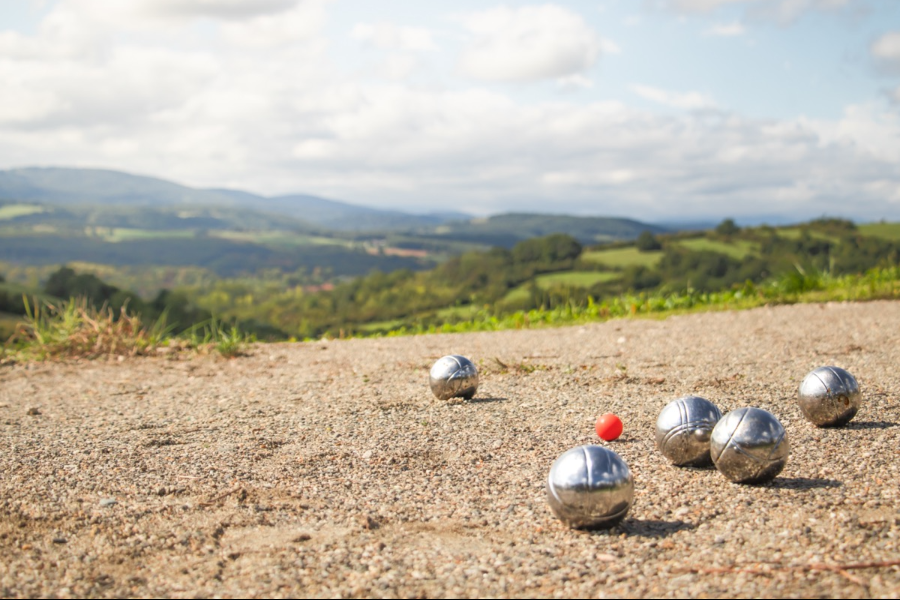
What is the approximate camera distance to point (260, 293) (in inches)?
2781

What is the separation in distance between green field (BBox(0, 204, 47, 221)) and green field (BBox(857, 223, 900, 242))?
151 m

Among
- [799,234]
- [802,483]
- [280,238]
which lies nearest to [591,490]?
[802,483]

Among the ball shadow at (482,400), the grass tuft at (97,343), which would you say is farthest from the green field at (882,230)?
the grass tuft at (97,343)

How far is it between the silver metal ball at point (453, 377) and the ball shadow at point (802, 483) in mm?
3381

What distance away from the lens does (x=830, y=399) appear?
20.9ft

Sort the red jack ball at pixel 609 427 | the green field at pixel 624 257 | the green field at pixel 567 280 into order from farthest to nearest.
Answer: the green field at pixel 624 257
the green field at pixel 567 280
the red jack ball at pixel 609 427

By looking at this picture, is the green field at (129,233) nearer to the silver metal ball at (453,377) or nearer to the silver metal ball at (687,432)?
the silver metal ball at (453,377)

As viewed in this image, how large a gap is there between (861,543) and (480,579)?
2.12 metres

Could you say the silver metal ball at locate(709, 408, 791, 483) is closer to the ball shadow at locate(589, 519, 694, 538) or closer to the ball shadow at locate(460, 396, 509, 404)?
the ball shadow at locate(589, 519, 694, 538)

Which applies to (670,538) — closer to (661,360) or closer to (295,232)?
(661,360)

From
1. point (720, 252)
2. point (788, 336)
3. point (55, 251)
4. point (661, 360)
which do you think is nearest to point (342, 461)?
point (661, 360)

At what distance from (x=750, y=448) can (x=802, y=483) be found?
54 cm

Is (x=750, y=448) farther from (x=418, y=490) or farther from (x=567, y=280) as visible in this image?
(x=567, y=280)

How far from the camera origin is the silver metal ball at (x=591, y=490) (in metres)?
4.36
